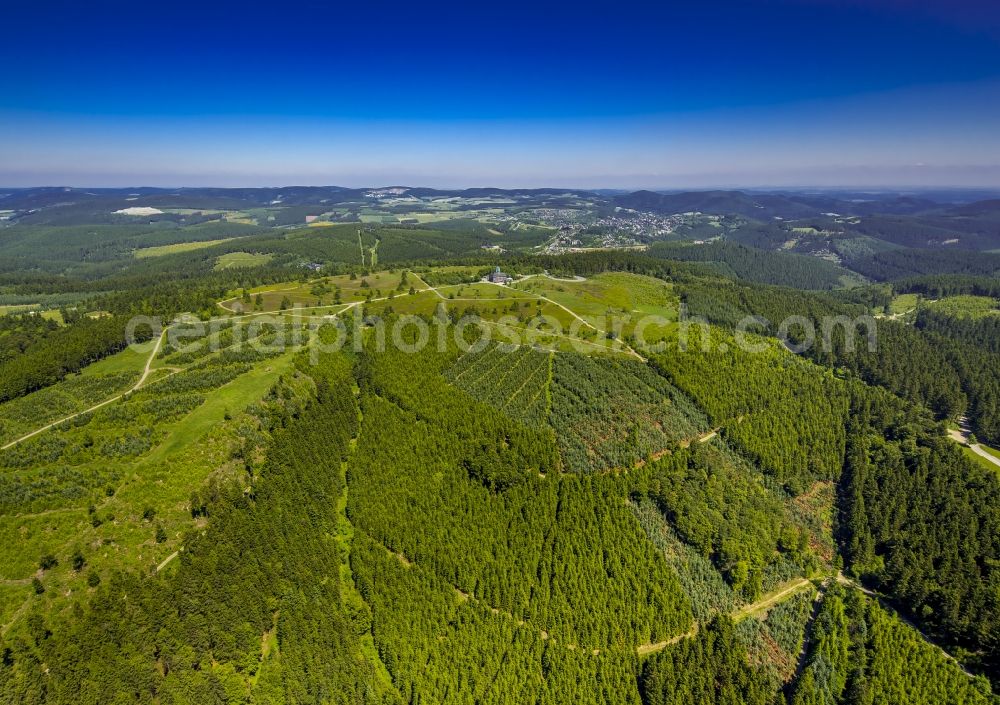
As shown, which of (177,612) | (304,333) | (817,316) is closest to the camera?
(177,612)

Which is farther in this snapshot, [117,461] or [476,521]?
[476,521]

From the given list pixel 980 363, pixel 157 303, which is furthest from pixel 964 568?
pixel 157 303

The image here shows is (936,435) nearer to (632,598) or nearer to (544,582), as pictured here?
(632,598)

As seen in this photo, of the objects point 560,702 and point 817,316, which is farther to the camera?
point 817,316

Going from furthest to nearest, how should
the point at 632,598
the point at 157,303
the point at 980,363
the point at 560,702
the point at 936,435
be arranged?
the point at 980,363
the point at 157,303
the point at 936,435
the point at 632,598
the point at 560,702

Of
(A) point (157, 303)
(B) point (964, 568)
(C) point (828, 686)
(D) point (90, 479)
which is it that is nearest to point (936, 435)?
(B) point (964, 568)

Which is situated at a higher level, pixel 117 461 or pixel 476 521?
pixel 117 461

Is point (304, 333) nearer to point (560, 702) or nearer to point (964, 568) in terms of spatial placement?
point (560, 702)

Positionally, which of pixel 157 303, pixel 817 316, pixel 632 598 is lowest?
pixel 632 598

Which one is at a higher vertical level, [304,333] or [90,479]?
[304,333]

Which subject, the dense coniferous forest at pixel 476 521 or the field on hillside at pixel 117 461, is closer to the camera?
the field on hillside at pixel 117 461

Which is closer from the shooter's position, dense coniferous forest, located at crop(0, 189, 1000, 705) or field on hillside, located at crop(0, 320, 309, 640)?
field on hillside, located at crop(0, 320, 309, 640)
